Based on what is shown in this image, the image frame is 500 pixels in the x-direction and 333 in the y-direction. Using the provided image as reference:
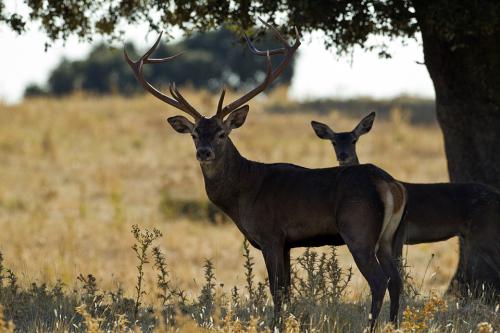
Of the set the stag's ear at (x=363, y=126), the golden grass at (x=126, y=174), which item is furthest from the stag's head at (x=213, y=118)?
the golden grass at (x=126, y=174)

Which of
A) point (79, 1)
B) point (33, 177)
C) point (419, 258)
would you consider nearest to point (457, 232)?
point (79, 1)

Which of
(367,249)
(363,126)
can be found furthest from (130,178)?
(367,249)

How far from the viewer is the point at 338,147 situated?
12.0 metres

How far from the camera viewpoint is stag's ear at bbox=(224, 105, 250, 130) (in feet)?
33.0

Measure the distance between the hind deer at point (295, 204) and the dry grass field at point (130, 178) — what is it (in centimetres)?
268

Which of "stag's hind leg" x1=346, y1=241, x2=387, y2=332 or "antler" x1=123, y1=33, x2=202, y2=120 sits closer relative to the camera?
"stag's hind leg" x1=346, y1=241, x2=387, y2=332

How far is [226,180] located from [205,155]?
15.9 inches

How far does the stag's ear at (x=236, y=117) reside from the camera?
10053 mm

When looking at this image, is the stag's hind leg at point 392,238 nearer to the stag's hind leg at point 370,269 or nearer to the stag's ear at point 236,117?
the stag's hind leg at point 370,269

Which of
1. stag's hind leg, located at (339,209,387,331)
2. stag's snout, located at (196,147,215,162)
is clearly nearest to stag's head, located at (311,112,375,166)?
stag's snout, located at (196,147,215,162)

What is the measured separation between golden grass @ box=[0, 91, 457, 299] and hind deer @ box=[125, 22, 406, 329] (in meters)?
3.62

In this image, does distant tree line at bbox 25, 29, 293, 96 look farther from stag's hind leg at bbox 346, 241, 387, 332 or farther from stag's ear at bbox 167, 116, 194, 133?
stag's hind leg at bbox 346, 241, 387, 332

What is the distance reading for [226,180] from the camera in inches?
384

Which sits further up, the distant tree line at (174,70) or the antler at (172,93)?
the distant tree line at (174,70)
